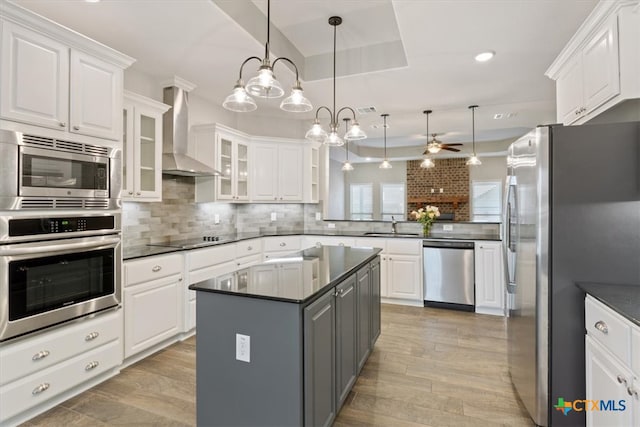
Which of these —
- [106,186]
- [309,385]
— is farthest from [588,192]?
[106,186]

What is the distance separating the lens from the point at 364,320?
2609mm

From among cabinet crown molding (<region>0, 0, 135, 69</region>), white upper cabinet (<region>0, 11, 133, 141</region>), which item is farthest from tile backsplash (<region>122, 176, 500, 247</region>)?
cabinet crown molding (<region>0, 0, 135, 69</region>)

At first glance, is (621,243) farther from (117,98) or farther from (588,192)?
(117,98)

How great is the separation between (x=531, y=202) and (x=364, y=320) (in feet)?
4.76

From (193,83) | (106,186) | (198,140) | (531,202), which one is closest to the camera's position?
(531,202)

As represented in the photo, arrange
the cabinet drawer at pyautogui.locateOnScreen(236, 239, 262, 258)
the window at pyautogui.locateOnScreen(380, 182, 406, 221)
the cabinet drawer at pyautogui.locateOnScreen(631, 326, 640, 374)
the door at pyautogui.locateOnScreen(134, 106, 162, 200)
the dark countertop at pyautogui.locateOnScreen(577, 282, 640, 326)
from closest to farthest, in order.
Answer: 1. the cabinet drawer at pyautogui.locateOnScreen(631, 326, 640, 374)
2. the dark countertop at pyautogui.locateOnScreen(577, 282, 640, 326)
3. the door at pyautogui.locateOnScreen(134, 106, 162, 200)
4. the cabinet drawer at pyautogui.locateOnScreen(236, 239, 262, 258)
5. the window at pyautogui.locateOnScreen(380, 182, 406, 221)

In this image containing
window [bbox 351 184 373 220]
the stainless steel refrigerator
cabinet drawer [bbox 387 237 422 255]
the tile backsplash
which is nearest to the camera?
the stainless steel refrigerator

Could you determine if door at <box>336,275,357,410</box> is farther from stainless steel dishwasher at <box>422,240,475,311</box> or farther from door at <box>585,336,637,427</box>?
stainless steel dishwasher at <box>422,240,475,311</box>

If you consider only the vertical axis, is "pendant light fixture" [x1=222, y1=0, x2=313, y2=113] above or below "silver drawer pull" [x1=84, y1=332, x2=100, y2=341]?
above

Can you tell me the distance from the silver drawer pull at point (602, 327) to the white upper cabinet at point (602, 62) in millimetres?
1299

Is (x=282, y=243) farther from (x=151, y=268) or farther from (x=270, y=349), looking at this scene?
(x=270, y=349)

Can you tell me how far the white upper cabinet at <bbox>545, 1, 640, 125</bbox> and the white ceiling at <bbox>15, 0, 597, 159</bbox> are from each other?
0.27m

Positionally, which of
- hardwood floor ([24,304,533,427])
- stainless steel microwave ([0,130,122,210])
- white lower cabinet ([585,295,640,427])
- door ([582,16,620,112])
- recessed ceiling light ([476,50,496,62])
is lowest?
hardwood floor ([24,304,533,427])

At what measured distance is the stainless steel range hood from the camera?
3.63 m
